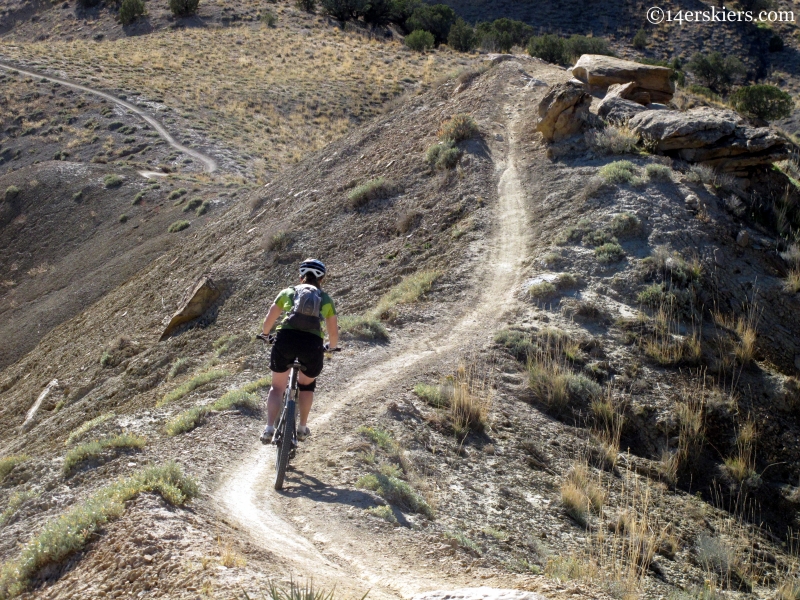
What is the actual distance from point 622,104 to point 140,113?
34263mm

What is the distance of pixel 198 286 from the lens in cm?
1658

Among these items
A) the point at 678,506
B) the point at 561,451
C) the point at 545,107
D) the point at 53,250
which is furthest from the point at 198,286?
the point at 53,250

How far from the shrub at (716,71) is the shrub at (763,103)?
1808cm

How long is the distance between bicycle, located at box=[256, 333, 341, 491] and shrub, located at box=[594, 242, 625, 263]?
271 inches

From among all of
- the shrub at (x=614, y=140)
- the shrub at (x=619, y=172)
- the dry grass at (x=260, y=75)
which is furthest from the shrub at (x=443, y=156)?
the dry grass at (x=260, y=75)

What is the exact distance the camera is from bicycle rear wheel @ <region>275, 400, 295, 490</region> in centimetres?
641

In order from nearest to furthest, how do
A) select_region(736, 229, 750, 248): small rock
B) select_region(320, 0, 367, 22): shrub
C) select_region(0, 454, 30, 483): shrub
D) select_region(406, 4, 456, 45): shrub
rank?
select_region(0, 454, 30, 483): shrub
select_region(736, 229, 750, 248): small rock
select_region(406, 4, 456, 45): shrub
select_region(320, 0, 367, 22): shrub

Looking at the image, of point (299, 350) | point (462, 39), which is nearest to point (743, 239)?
point (299, 350)

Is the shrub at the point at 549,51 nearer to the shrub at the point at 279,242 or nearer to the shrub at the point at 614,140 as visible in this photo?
the shrub at the point at 614,140

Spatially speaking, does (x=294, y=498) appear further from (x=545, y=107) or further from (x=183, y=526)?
(x=545, y=107)

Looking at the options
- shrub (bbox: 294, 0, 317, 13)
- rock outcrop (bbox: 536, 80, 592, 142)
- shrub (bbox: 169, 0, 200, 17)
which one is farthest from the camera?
shrub (bbox: 294, 0, 317, 13)

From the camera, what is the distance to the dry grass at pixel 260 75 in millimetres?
41406

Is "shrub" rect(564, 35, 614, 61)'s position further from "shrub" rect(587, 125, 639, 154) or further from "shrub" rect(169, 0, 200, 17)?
"shrub" rect(587, 125, 639, 154)

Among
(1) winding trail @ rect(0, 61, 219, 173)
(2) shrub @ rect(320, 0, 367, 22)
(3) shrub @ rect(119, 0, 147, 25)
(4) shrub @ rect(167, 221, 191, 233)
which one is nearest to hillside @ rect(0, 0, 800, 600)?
(4) shrub @ rect(167, 221, 191, 233)
